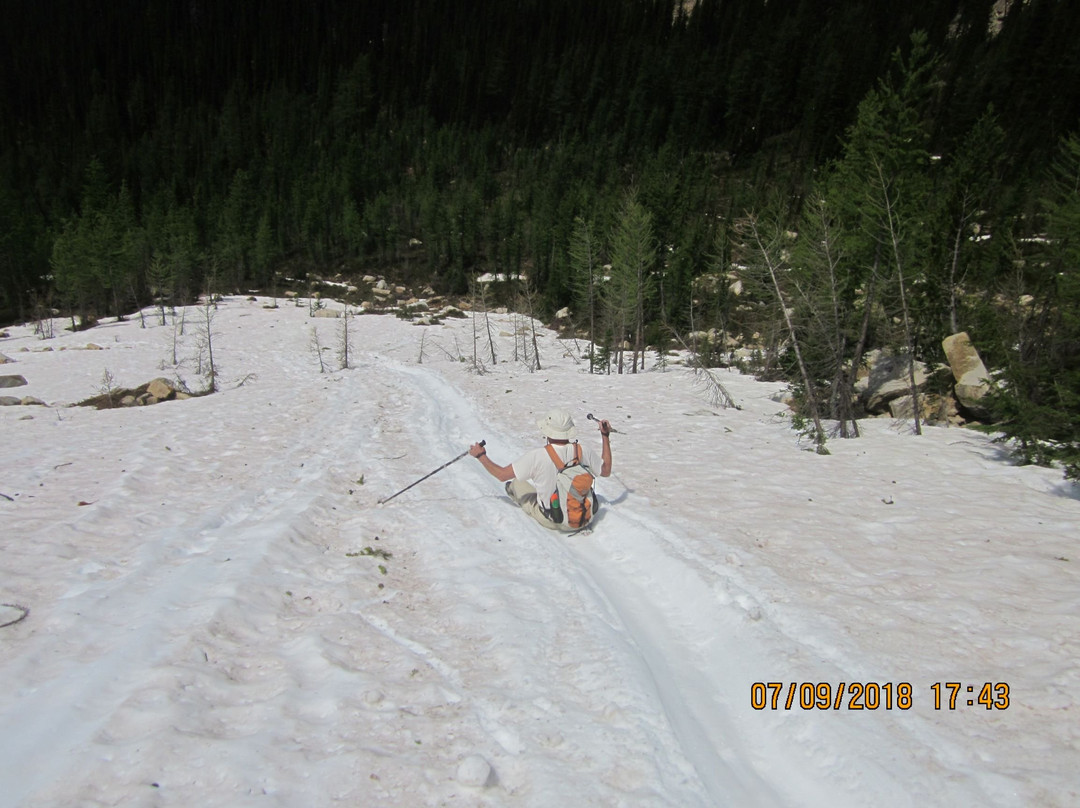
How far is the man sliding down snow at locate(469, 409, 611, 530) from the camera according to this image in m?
7.05

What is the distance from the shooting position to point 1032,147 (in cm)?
6562

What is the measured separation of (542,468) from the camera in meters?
7.17

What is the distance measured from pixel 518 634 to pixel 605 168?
99976 mm

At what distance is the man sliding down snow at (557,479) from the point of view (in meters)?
7.05

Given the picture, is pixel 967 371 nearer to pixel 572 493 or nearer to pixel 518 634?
pixel 572 493

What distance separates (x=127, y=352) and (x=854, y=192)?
135 feet

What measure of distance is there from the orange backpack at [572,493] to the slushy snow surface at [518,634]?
26 centimetres

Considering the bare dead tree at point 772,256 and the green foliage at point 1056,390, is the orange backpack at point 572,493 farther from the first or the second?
the bare dead tree at point 772,256

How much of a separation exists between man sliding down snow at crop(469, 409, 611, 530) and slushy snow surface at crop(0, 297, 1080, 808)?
10.2 inches

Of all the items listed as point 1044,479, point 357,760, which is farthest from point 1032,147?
point 357,760

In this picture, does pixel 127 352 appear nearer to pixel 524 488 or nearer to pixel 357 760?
pixel 524 488
